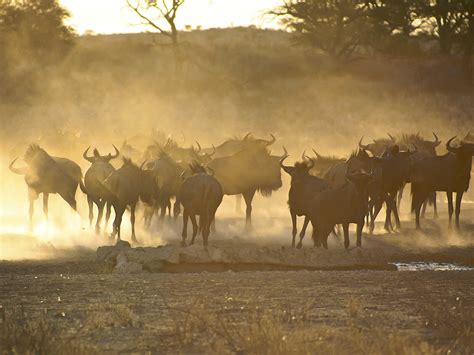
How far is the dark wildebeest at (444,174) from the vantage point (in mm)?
26875

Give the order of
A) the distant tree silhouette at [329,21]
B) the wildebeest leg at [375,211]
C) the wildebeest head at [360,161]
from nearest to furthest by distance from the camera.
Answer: the wildebeest head at [360,161] < the wildebeest leg at [375,211] < the distant tree silhouette at [329,21]

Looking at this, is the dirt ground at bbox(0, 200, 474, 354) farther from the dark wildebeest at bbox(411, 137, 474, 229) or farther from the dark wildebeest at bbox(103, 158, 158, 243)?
the dark wildebeest at bbox(411, 137, 474, 229)

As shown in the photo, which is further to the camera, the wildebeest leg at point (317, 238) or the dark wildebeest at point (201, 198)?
the dark wildebeest at point (201, 198)

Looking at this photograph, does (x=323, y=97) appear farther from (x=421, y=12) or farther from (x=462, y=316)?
(x=462, y=316)

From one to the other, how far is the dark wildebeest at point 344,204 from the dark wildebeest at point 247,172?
670 centimetres

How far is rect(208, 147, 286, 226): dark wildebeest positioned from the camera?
93.2ft

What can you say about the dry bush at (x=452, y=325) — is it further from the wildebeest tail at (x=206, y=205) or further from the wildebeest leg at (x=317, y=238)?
the wildebeest tail at (x=206, y=205)

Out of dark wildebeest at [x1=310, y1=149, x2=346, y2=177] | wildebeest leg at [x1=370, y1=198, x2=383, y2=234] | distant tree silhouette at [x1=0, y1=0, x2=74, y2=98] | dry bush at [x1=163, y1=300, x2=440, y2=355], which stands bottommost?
wildebeest leg at [x1=370, y1=198, x2=383, y2=234]

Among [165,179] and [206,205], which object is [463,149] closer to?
[165,179]

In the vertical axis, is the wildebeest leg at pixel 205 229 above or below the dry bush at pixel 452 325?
below

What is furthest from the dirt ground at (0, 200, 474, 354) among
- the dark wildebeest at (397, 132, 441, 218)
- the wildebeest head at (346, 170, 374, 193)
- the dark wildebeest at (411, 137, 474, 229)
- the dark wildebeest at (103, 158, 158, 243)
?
the dark wildebeest at (397, 132, 441, 218)

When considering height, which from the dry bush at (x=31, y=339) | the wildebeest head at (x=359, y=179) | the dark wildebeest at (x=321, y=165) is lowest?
the dry bush at (x=31, y=339)

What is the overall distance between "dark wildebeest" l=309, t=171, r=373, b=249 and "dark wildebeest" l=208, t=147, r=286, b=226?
22.0ft

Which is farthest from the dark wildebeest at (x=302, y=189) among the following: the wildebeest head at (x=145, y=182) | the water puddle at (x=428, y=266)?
the wildebeest head at (x=145, y=182)
